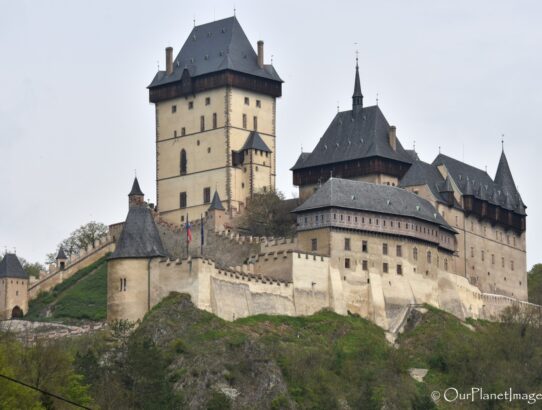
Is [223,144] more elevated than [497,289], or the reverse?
[223,144]

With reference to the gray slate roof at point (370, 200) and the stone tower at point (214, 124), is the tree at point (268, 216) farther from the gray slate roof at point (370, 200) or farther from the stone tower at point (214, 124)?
the gray slate roof at point (370, 200)

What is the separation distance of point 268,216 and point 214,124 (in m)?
7.08

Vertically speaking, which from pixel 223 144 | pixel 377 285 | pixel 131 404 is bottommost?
pixel 131 404

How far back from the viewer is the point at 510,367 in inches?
3797

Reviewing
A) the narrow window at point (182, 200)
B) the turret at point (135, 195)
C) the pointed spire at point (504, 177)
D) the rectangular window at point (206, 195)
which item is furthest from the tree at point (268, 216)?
the pointed spire at point (504, 177)

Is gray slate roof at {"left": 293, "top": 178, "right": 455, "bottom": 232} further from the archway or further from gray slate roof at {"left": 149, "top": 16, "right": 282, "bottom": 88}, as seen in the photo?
the archway

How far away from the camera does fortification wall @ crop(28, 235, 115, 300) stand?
106062mm

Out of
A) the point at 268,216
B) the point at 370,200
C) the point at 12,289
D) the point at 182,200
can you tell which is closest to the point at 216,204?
the point at 268,216

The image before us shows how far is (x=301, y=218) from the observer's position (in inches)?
3930

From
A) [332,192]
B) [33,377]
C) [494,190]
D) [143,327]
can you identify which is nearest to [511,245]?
[494,190]

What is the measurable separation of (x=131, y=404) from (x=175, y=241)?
2297 centimetres

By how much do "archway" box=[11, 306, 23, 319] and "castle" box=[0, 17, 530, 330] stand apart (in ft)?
27.3

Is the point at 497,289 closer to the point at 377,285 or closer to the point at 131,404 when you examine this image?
the point at 377,285

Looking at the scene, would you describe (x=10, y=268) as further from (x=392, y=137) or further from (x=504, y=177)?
(x=504, y=177)
